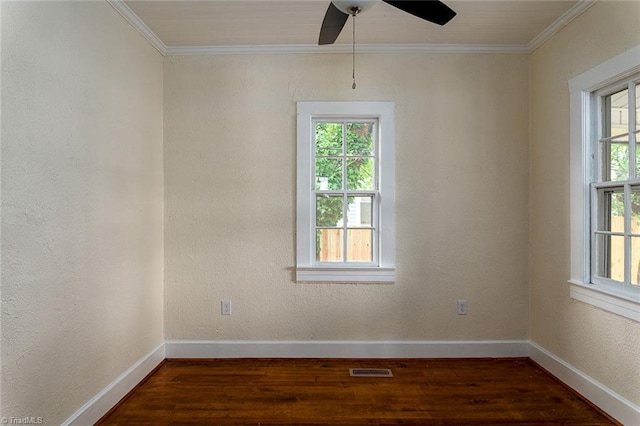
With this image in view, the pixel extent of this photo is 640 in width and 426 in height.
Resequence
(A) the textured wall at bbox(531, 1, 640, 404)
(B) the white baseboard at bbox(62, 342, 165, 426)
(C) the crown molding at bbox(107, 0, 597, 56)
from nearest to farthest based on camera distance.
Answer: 1. (B) the white baseboard at bbox(62, 342, 165, 426)
2. (A) the textured wall at bbox(531, 1, 640, 404)
3. (C) the crown molding at bbox(107, 0, 597, 56)

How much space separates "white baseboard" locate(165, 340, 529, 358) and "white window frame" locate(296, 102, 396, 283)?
564 millimetres

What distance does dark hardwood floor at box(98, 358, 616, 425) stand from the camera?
224 cm

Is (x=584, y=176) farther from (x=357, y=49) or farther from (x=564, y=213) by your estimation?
(x=357, y=49)

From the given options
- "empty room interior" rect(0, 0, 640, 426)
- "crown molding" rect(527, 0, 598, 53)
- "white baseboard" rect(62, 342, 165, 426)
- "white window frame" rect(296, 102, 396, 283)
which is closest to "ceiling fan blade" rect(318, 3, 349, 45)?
"empty room interior" rect(0, 0, 640, 426)

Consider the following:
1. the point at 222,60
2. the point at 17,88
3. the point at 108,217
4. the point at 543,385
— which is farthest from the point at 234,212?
the point at 543,385

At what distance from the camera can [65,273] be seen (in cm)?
195

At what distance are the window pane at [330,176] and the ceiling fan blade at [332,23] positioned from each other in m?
1.14

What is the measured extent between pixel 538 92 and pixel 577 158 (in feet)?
2.53

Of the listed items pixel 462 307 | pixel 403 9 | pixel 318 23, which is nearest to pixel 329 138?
pixel 318 23

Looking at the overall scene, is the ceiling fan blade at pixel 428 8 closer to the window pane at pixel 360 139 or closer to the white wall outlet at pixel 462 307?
the window pane at pixel 360 139

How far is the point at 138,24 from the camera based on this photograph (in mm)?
2666

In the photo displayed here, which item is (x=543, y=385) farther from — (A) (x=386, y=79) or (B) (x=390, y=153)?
(A) (x=386, y=79)

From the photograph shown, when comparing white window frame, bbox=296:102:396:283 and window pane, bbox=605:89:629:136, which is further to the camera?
white window frame, bbox=296:102:396:283

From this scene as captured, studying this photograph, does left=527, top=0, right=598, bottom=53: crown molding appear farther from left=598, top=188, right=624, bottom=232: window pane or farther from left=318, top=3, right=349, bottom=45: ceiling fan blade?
left=318, top=3, right=349, bottom=45: ceiling fan blade
